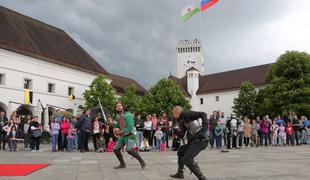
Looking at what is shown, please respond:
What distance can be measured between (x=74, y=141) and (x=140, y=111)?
119 ft

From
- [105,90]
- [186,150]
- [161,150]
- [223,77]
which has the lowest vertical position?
[161,150]

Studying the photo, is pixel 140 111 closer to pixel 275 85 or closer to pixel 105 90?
pixel 105 90

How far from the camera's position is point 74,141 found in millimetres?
16969

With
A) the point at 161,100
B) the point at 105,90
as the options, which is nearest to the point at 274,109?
the point at 161,100

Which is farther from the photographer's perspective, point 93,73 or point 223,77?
point 223,77

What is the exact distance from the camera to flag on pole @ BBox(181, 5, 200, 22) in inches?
1713

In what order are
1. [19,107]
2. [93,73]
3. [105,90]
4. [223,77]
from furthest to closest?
[223,77], [93,73], [105,90], [19,107]

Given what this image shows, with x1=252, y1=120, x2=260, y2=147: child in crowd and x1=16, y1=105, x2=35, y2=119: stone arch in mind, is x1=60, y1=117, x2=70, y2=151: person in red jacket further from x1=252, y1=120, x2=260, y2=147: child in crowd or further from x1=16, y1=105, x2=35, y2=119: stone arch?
x1=16, y1=105, x2=35, y2=119: stone arch

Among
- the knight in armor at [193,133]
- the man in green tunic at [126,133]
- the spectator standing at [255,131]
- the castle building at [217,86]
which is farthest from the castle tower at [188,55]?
the knight in armor at [193,133]

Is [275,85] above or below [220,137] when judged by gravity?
above

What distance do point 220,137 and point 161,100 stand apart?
3747 cm

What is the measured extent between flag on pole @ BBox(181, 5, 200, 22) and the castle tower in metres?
46.6

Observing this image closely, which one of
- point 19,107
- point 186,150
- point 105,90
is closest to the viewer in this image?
point 186,150

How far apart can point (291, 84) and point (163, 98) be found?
20262mm
